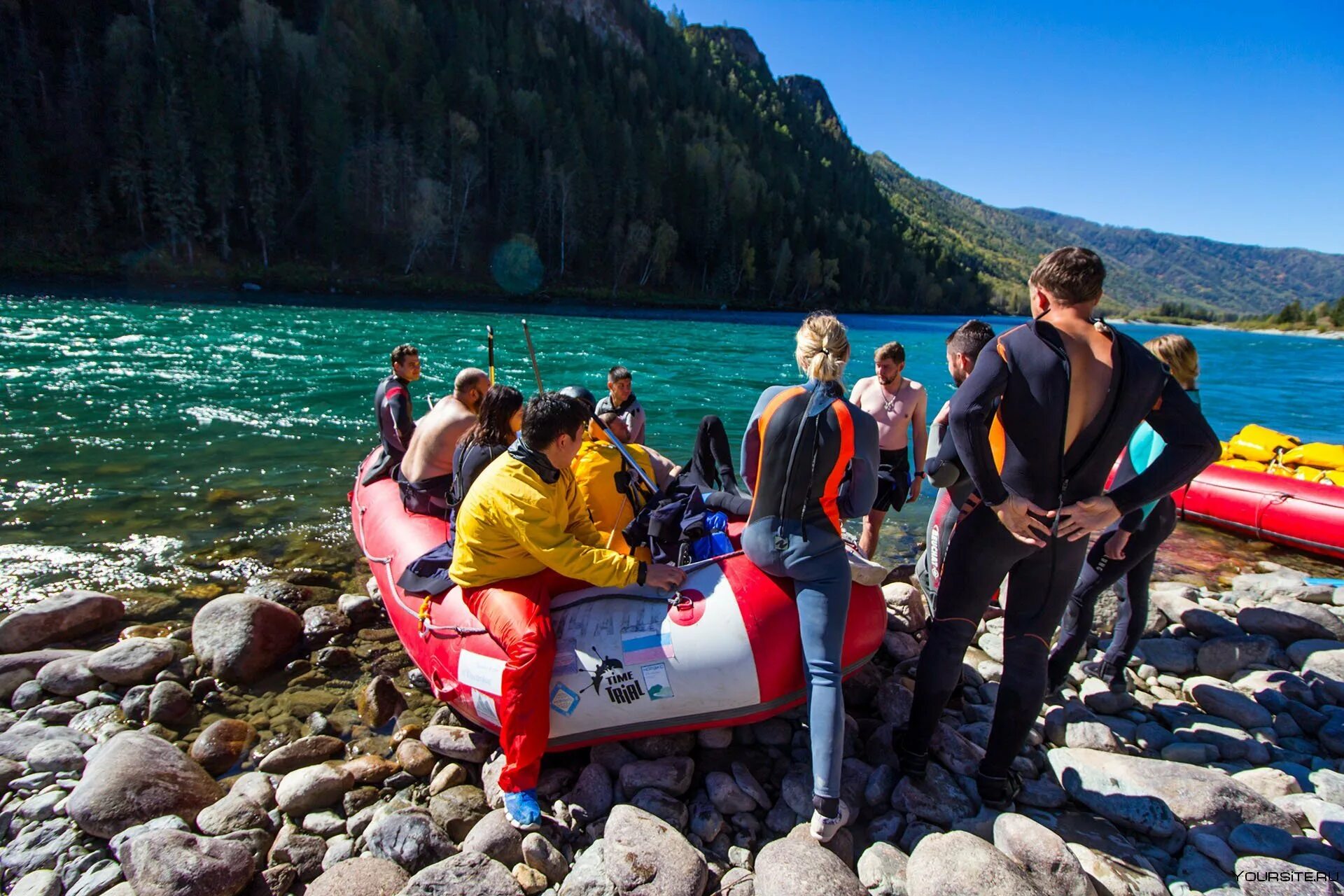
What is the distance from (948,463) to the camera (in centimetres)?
298

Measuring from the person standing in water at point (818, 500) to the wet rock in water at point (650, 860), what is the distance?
1.65 feet

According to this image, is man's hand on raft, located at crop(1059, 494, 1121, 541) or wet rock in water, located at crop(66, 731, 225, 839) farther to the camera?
wet rock in water, located at crop(66, 731, 225, 839)

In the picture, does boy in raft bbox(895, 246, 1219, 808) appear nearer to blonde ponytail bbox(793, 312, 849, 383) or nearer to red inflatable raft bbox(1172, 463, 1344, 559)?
blonde ponytail bbox(793, 312, 849, 383)

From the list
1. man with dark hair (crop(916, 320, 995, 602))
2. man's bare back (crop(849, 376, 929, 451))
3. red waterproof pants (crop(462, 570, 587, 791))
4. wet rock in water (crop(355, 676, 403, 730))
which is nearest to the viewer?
red waterproof pants (crop(462, 570, 587, 791))

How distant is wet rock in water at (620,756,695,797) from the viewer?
10.2ft

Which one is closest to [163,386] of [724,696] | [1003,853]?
[724,696]

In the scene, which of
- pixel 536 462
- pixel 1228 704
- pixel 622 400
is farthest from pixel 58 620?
pixel 1228 704

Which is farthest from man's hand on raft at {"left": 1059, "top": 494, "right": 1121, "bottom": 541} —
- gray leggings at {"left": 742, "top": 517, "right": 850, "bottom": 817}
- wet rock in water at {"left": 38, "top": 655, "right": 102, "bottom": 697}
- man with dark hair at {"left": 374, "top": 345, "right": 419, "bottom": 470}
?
wet rock in water at {"left": 38, "top": 655, "right": 102, "bottom": 697}

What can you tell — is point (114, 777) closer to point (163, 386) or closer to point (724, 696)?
point (724, 696)

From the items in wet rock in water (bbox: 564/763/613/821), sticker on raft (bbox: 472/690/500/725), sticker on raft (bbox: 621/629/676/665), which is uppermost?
sticker on raft (bbox: 621/629/676/665)

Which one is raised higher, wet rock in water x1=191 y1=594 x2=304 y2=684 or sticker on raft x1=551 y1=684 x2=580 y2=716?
sticker on raft x1=551 y1=684 x2=580 y2=716

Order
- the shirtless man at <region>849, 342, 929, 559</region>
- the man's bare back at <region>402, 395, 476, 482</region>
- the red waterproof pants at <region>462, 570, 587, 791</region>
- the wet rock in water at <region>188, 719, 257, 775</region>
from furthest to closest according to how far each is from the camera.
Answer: the shirtless man at <region>849, 342, 929, 559</region>, the man's bare back at <region>402, 395, 476, 482</region>, the wet rock in water at <region>188, 719, 257, 775</region>, the red waterproof pants at <region>462, 570, 587, 791</region>

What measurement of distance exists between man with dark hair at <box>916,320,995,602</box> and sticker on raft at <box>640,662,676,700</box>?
151cm

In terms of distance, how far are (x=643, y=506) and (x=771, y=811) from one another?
181cm
